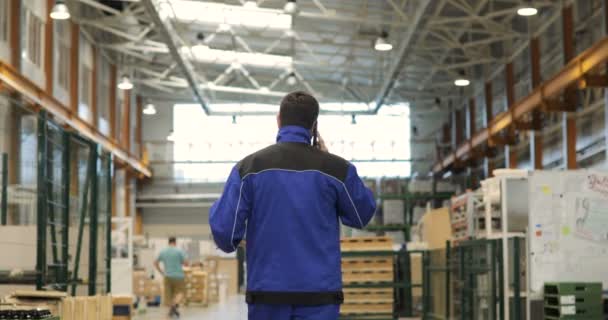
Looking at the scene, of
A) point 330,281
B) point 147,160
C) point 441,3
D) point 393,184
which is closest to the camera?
point 330,281

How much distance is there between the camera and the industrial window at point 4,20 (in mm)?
22547

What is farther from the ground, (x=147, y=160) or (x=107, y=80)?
(x=107, y=80)

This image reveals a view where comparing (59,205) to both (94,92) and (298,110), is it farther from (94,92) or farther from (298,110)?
(94,92)

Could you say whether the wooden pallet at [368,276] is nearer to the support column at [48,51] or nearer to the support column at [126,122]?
the support column at [48,51]

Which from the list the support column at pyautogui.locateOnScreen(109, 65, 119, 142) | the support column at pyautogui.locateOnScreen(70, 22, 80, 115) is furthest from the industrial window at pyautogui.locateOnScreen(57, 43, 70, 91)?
the support column at pyautogui.locateOnScreen(109, 65, 119, 142)

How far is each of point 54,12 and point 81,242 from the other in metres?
11.4

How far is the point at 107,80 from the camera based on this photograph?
116 feet

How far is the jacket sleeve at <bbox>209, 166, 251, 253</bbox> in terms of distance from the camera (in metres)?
3.65

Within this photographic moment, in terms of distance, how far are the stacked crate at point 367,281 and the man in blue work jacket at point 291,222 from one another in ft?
39.1

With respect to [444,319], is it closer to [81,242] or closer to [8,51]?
[81,242]

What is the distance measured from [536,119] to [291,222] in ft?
79.6

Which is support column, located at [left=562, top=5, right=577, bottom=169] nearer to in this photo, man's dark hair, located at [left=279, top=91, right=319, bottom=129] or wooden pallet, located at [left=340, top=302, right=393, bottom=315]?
wooden pallet, located at [left=340, top=302, right=393, bottom=315]

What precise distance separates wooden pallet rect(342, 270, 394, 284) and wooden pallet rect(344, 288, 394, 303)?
16 cm

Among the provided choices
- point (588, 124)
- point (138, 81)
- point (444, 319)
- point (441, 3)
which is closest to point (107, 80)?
point (138, 81)
